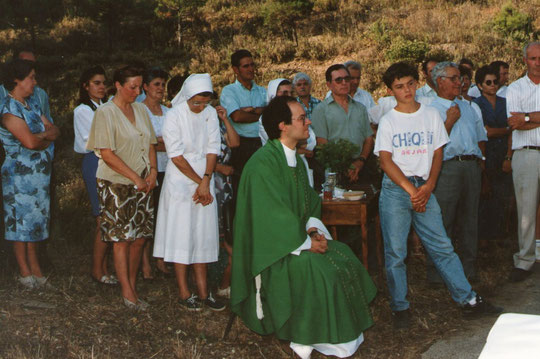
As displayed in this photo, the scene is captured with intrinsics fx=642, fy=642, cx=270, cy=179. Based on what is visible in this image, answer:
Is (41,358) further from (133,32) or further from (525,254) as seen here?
(133,32)

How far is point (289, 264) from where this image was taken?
442 centimetres

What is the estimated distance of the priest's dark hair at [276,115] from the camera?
461 centimetres

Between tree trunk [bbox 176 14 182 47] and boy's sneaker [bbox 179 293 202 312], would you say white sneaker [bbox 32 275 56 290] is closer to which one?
boy's sneaker [bbox 179 293 202 312]

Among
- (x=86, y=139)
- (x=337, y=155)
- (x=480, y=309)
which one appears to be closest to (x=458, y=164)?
(x=337, y=155)

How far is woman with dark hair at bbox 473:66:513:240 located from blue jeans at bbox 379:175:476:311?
234cm

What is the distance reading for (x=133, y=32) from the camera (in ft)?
81.7

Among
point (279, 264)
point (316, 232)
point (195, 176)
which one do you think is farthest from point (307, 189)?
point (195, 176)

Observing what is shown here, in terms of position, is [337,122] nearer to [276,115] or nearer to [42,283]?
[276,115]

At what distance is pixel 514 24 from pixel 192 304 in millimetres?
18340

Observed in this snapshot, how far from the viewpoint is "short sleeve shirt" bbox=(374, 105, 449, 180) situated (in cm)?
491

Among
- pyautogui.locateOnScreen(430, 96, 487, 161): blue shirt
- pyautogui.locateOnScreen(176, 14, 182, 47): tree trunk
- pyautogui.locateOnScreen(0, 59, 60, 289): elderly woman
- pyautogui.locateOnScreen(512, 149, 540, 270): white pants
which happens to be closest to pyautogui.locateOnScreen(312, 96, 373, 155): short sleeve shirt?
pyautogui.locateOnScreen(430, 96, 487, 161): blue shirt

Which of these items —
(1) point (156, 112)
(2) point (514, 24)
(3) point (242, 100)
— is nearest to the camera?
(1) point (156, 112)

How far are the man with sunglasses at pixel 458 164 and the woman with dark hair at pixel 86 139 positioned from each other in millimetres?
3130

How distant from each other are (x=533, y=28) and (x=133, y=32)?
14425mm
